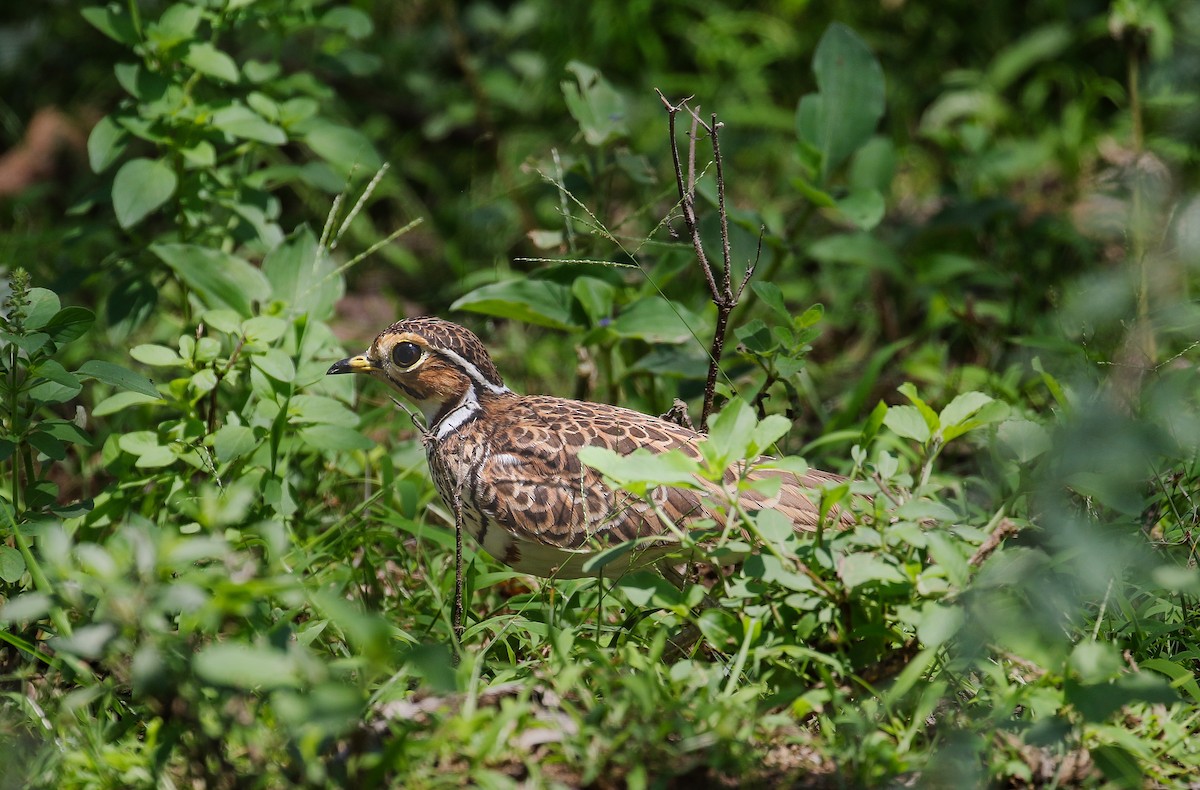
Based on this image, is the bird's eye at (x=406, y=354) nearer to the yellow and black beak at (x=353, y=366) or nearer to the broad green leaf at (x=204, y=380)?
the yellow and black beak at (x=353, y=366)

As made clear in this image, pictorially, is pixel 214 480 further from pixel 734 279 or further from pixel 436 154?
pixel 436 154

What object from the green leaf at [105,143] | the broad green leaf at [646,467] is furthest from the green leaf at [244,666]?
the green leaf at [105,143]

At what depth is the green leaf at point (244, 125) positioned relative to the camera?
451 cm

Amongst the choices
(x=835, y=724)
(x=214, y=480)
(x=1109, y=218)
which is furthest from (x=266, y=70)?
(x=1109, y=218)

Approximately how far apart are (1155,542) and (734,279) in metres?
1.92

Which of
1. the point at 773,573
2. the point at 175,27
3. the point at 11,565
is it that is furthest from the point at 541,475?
the point at 175,27

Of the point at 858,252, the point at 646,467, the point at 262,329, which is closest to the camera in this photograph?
the point at 646,467

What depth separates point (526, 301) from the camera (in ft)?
14.8

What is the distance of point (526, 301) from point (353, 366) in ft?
2.21

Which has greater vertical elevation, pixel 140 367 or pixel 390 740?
pixel 390 740

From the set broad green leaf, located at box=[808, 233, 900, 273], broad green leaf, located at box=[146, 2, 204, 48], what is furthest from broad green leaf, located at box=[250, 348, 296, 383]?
broad green leaf, located at box=[808, 233, 900, 273]

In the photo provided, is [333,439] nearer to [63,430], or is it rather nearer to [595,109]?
[63,430]

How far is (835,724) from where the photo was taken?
306 centimetres

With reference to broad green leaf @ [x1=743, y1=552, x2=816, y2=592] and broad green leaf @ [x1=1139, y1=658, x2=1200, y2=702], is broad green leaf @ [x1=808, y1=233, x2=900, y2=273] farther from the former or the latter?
broad green leaf @ [x1=743, y1=552, x2=816, y2=592]
